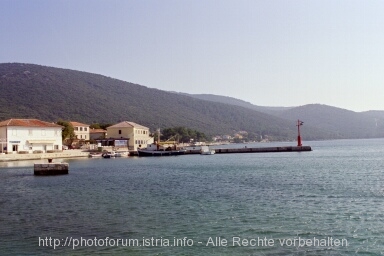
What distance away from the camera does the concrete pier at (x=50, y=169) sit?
127ft

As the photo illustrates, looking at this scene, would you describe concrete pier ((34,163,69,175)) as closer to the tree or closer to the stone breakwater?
the stone breakwater

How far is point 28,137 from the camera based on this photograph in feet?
234

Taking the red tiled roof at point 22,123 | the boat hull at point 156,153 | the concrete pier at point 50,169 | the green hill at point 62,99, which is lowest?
the concrete pier at point 50,169

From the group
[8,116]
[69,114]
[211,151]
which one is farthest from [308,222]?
[69,114]

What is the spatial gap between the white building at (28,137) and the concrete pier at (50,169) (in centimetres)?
3107

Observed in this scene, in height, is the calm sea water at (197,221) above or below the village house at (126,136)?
below

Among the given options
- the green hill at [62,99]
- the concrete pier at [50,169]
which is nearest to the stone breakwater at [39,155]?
the concrete pier at [50,169]

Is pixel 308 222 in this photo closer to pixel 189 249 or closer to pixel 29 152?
pixel 189 249

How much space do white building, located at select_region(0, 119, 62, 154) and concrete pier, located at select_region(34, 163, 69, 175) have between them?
31066 mm

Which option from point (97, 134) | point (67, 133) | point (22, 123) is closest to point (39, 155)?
point (22, 123)

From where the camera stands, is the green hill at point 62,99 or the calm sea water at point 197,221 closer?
the calm sea water at point 197,221

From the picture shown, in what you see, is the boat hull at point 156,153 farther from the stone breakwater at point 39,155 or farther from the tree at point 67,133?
the tree at point 67,133

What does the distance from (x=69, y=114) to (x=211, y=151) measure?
266ft

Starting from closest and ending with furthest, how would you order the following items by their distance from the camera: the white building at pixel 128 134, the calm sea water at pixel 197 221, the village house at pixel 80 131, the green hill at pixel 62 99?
the calm sea water at pixel 197 221, the white building at pixel 128 134, the village house at pixel 80 131, the green hill at pixel 62 99
